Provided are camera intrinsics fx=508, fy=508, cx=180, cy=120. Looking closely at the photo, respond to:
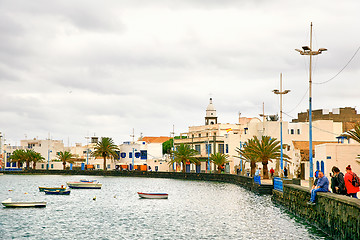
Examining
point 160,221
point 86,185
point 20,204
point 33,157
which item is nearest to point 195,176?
point 86,185

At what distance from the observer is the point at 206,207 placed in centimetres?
4662

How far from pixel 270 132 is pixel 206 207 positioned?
2006 inches

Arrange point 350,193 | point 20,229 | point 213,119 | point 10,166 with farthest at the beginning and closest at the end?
point 10,166 → point 213,119 → point 20,229 → point 350,193

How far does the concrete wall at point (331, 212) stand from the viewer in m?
20.5

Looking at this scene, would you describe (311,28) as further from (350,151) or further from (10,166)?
(10,166)

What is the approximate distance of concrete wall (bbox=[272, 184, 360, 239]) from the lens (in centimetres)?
2050

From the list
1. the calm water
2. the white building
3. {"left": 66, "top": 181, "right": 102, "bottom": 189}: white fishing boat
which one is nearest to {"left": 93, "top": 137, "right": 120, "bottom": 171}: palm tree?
the white building

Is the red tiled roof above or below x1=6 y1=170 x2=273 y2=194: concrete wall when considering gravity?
above

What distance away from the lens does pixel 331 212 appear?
82.2 ft

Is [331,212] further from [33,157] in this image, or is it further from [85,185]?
[33,157]

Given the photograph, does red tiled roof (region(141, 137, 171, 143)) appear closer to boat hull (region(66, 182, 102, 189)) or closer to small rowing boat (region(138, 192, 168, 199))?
boat hull (region(66, 182, 102, 189))

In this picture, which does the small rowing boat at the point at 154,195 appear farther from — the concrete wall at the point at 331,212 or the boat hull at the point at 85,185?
the boat hull at the point at 85,185

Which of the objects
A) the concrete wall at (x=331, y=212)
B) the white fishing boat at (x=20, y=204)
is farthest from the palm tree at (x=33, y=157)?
the concrete wall at (x=331, y=212)

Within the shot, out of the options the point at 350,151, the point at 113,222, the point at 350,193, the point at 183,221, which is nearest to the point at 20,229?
the point at 113,222
